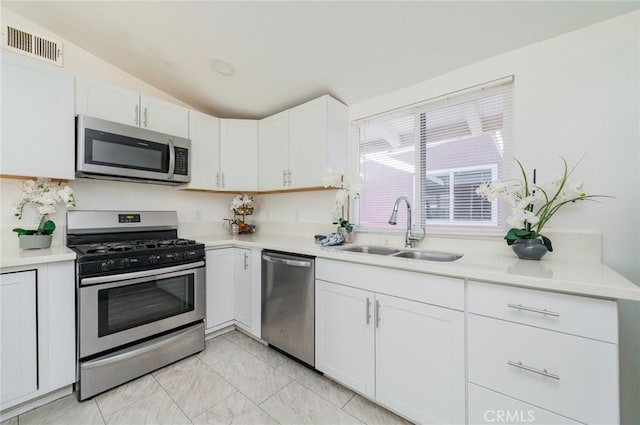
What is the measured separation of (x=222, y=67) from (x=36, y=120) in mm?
1350

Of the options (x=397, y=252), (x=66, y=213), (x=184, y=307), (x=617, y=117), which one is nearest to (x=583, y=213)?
(x=617, y=117)

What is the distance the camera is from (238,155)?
279 centimetres

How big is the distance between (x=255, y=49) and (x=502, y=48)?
5.65ft

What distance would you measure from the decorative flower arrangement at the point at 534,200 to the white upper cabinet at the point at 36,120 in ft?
9.49

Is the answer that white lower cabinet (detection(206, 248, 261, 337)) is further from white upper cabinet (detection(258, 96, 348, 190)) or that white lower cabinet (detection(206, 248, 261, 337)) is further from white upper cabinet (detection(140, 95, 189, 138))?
white upper cabinet (detection(140, 95, 189, 138))

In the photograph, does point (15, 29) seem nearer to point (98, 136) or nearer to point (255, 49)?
point (98, 136)

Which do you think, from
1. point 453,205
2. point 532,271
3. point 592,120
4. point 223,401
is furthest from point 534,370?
point 223,401

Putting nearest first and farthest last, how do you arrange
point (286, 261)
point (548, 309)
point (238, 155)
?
point (548, 309) < point (286, 261) < point (238, 155)

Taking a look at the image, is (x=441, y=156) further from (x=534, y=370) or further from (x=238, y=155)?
(x=238, y=155)

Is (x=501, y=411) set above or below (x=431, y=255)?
below

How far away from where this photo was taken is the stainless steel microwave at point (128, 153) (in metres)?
1.87

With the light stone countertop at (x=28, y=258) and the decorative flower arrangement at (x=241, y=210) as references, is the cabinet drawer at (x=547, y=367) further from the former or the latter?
the decorative flower arrangement at (x=241, y=210)

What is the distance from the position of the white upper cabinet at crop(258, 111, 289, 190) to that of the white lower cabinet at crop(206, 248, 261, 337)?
775 millimetres

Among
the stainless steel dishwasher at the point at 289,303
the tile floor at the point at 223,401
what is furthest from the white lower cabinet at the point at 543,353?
the stainless steel dishwasher at the point at 289,303
